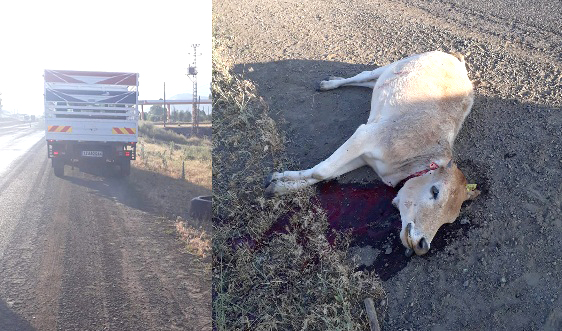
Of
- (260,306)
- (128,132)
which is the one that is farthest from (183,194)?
(260,306)

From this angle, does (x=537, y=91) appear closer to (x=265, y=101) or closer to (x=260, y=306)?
(x=265, y=101)

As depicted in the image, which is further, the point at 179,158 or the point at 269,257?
A: the point at 269,257

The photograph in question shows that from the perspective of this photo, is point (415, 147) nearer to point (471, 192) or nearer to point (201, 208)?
point (471, 192)

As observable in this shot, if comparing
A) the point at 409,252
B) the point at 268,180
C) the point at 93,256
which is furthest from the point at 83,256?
the point at 268,180

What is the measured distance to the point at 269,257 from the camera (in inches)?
167

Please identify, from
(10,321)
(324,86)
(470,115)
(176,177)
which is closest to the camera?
(10,321)

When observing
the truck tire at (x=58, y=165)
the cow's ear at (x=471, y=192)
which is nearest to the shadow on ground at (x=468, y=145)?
the cow's ear at (x=471, y=192)

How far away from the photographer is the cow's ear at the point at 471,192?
4531 mm

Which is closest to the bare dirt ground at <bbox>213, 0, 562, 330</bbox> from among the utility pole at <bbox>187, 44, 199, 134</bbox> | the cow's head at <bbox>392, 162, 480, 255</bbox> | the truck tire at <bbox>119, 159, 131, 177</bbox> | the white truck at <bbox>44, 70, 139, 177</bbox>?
the cow's head at <bbox>392, 162, 480, 255</bbox>

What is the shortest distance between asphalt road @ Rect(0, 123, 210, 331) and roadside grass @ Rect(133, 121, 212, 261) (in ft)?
0.16

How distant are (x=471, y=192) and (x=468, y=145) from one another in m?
1.17

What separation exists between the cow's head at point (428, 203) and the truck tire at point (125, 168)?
2.57 m

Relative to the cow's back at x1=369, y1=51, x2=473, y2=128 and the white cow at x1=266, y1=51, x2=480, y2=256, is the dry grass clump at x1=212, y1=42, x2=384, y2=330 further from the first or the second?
the cow's back at x1=369, y1=51, x2=473, y2=128

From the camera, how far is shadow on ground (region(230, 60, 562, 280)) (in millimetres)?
4500
